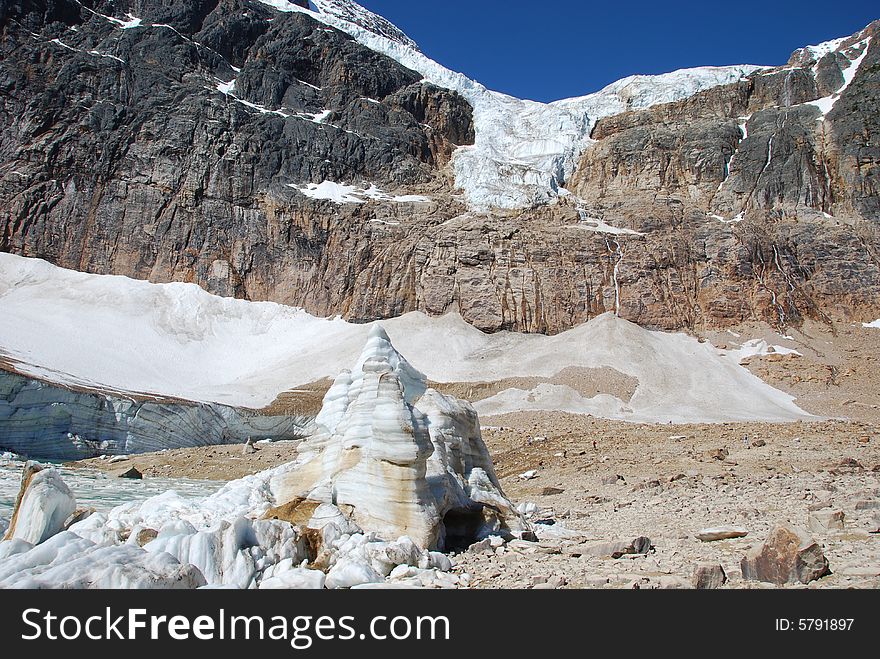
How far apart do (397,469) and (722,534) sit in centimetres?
383

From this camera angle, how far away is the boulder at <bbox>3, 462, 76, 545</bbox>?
7.15 m

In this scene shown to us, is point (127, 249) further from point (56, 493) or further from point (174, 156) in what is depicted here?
point (56, 493)

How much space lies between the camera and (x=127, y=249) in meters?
57.9

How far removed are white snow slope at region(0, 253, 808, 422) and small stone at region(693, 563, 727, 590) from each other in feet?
Answer: 94.6

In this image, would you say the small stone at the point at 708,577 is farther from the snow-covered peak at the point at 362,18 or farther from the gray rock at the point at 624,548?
the snow-covered peak at the point at 362,18

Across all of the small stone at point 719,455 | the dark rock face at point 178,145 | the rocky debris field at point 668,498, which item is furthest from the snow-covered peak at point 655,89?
the small stone at point 719,455

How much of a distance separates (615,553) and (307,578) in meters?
3.32

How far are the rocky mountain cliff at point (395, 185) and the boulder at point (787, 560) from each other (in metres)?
46.5

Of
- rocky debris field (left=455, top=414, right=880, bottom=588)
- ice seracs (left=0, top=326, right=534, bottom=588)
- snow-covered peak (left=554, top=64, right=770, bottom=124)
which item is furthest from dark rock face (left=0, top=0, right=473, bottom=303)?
ice seracs (left=0, top=326, right=534, bottom=588)

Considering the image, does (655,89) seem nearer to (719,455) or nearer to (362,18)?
(362,18)

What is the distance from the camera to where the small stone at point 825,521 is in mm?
6902

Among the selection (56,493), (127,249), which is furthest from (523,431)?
→ (127,249)

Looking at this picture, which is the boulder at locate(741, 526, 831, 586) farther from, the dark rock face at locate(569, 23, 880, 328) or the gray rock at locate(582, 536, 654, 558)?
the dark rock face at locate(569, 23, 880, 328)

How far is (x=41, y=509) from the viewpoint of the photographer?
23.9 ft
